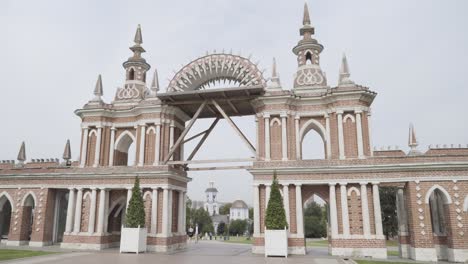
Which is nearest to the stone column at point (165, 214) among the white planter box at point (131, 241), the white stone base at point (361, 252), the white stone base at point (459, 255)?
the white planter box at point (131, 241)

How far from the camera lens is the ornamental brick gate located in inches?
877

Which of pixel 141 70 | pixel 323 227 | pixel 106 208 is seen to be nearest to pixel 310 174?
pixel 106 208

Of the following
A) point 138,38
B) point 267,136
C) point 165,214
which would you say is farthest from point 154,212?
point 138,38

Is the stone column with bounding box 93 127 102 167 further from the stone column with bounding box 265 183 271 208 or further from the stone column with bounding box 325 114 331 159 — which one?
the stone column with bounding box 325 114 331 159

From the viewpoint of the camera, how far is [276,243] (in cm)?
2123

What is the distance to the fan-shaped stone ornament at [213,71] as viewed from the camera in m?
27.3

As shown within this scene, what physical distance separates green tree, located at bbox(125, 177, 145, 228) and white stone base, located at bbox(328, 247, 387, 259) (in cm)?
1267

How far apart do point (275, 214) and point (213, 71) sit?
40.9 ft

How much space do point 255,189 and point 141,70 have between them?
15460 millimetres

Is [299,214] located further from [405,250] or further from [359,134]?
[405,250]

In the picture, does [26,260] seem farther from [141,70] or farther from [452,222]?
[452,222]

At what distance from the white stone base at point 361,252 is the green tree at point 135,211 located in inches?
499

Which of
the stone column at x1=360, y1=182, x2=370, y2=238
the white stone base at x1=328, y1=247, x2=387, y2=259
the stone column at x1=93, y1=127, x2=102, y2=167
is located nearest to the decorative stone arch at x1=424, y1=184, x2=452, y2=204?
the stone column at x1=360, y1=182, x2=370, y2=238

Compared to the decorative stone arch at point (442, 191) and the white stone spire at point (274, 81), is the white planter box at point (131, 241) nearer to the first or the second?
the white stone spire at point (274, 81)
